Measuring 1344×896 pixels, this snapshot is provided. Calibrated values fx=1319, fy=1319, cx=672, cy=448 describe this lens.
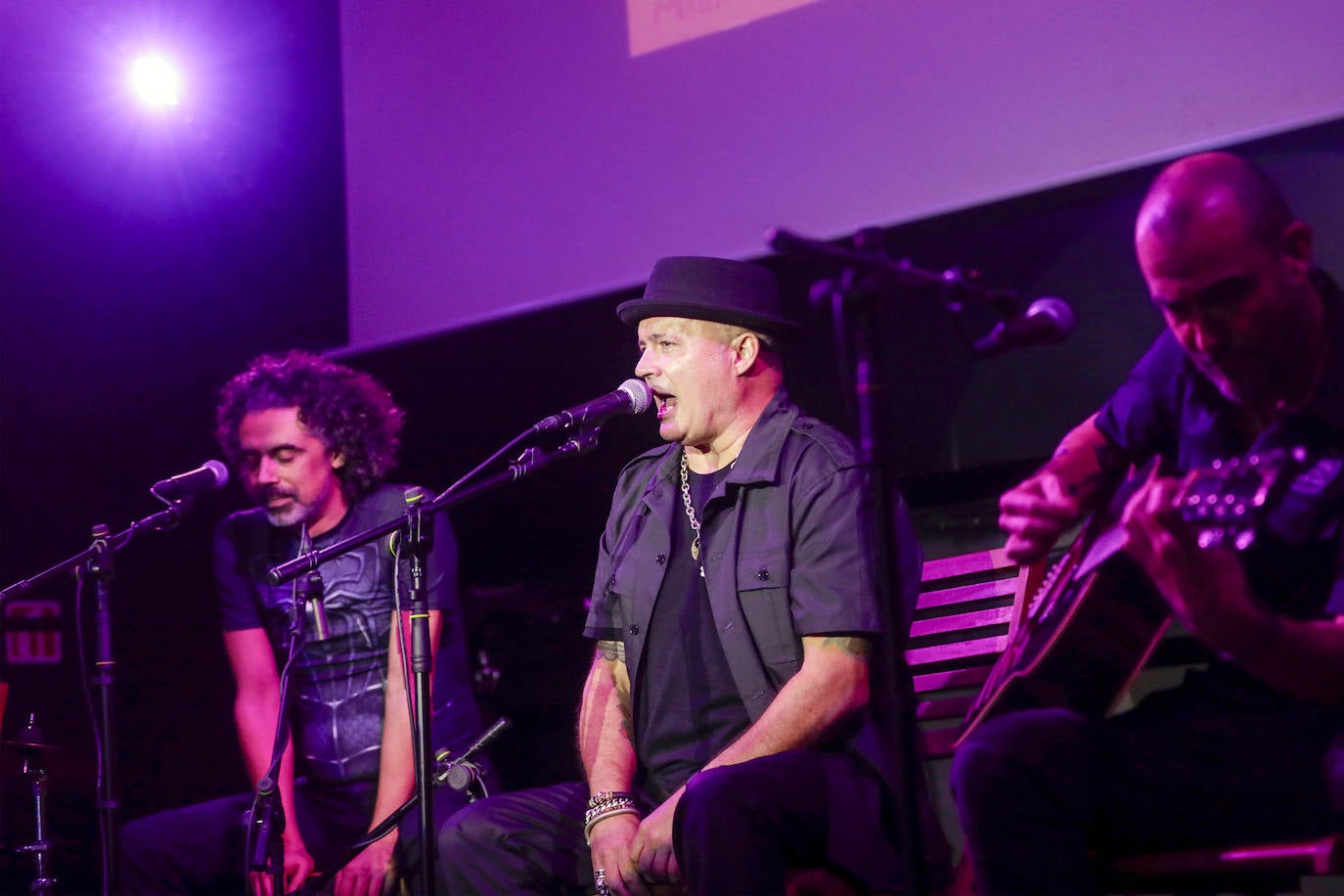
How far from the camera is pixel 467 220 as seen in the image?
4.92 metres

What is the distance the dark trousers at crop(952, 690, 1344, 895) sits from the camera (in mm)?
2408

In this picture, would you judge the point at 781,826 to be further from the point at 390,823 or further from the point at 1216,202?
the point at 1216,202

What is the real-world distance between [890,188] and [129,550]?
128 inches

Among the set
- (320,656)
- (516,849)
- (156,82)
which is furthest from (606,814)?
(156,82)

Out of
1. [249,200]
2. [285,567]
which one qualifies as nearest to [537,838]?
[285,567]

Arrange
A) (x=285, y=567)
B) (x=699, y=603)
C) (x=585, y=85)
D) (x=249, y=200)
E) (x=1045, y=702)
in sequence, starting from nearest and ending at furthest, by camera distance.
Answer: (x=1045, y=702) → (x=285, y=567) → (x=699, y=603) → (x=585, y=85) → (x=249, y=200)

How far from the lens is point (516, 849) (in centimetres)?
316

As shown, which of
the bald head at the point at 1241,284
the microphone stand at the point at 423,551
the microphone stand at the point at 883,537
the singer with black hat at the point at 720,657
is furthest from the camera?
the microphone stand at the point at 423,551

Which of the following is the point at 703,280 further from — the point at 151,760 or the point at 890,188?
the point at 151,760

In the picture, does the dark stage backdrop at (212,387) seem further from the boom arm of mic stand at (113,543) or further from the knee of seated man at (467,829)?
the knee of seated man at (467,829)

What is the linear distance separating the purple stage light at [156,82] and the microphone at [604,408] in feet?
10.0

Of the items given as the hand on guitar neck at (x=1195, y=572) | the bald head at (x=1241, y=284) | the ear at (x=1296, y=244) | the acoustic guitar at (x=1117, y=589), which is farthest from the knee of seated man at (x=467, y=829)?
the ear at (x=1296, y=244)

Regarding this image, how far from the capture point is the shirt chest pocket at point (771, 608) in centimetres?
301

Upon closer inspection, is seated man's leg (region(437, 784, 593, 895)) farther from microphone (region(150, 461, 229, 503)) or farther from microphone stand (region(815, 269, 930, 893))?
microphone (region(150, 461, 229, 503))
